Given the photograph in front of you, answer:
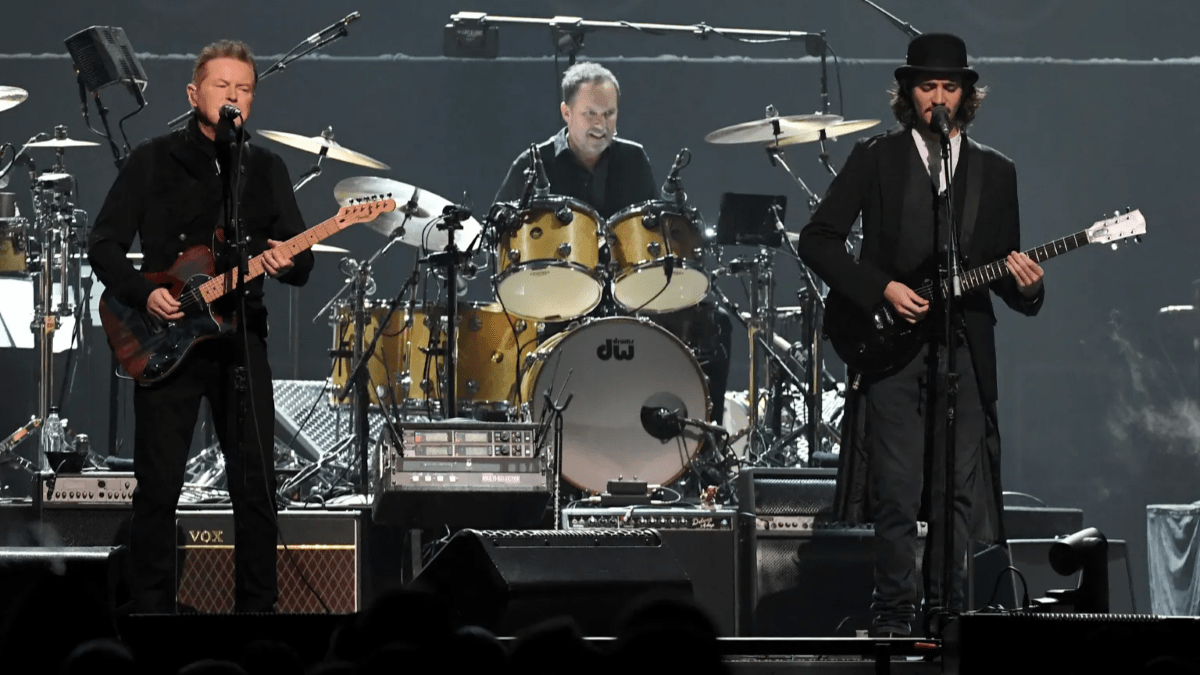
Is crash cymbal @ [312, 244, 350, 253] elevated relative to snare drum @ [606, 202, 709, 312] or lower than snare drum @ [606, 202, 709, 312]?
elevated

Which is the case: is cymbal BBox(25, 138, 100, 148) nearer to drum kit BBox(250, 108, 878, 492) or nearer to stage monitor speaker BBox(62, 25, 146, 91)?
drum kit BBox(250, 108, 878, 492)

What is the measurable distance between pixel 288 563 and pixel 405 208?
2757 mm

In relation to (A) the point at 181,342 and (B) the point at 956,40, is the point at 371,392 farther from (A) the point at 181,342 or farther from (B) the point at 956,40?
(B) the point at 956,40

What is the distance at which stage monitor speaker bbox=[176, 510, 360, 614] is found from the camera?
5.67 meters

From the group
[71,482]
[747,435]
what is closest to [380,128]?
[747,435]

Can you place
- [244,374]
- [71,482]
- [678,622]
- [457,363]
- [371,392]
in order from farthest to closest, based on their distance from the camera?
[371,392], [457,363], [71,482], [244,374], [678,622]

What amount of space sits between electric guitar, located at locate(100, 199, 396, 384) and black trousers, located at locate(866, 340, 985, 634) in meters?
2.07

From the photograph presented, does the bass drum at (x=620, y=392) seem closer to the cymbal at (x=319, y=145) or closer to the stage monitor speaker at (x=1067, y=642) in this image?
the cymbal at (x=319, y=145)

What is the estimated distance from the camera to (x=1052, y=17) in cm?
1020

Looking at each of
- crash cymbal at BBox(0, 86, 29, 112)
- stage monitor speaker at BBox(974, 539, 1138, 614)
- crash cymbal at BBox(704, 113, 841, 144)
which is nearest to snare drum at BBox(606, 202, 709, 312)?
crash cymbal at BBox(704, 113, 841, 144)

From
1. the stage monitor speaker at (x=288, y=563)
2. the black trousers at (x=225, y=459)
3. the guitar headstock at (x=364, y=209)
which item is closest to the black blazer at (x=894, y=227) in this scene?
the guitar headstock at (x=364, y=209)

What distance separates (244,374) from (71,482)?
5.60 feet

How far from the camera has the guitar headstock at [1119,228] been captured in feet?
16.3

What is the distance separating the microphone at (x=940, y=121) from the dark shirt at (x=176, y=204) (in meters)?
2.21
